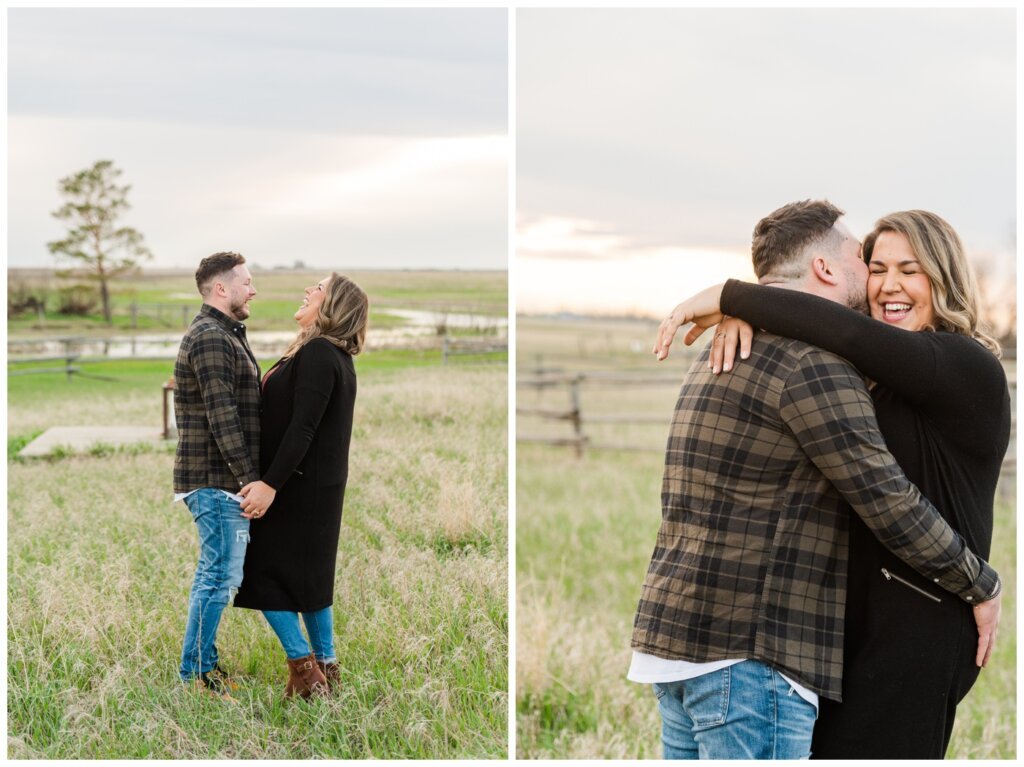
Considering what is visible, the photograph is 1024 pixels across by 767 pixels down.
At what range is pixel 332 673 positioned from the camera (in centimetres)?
335

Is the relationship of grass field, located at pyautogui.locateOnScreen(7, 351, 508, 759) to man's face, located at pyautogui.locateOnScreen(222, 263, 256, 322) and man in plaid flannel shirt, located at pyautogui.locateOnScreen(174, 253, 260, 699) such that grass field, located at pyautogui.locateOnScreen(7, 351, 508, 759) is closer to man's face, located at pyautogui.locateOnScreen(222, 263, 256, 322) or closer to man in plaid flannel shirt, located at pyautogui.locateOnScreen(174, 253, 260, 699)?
man in plaid flannel shirt, located at pyautogui.locateOnScreen(174, 253, 260, 699)

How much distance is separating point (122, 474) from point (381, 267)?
4.25 feet

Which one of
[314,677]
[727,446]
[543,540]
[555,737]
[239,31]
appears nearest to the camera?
[727,446]

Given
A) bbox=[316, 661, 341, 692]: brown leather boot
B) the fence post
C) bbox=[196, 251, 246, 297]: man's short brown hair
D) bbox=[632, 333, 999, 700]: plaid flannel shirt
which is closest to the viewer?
bbox=[632, 333, 999, 700]: plaid flannel shirt

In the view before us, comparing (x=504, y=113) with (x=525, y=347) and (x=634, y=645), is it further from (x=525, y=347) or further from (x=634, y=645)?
(x=525, y=347)

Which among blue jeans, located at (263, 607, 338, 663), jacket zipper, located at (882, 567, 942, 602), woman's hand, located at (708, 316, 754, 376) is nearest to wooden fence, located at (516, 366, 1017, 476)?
blue jeans, located at (263, 607, 338, 663)

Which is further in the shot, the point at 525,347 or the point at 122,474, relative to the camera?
the point at 525,347

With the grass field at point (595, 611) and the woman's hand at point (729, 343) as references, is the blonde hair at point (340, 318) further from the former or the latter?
the grass field at point (595, 611)

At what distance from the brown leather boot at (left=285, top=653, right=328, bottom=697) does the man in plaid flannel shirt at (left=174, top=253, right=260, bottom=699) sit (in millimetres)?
228

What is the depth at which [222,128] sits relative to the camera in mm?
3561

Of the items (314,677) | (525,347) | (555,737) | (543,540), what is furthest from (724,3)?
(525,347)

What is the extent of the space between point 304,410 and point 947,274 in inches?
77.5

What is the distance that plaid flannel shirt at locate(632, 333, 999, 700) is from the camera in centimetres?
210

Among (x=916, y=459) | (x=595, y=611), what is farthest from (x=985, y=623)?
(x=595, y=611)
